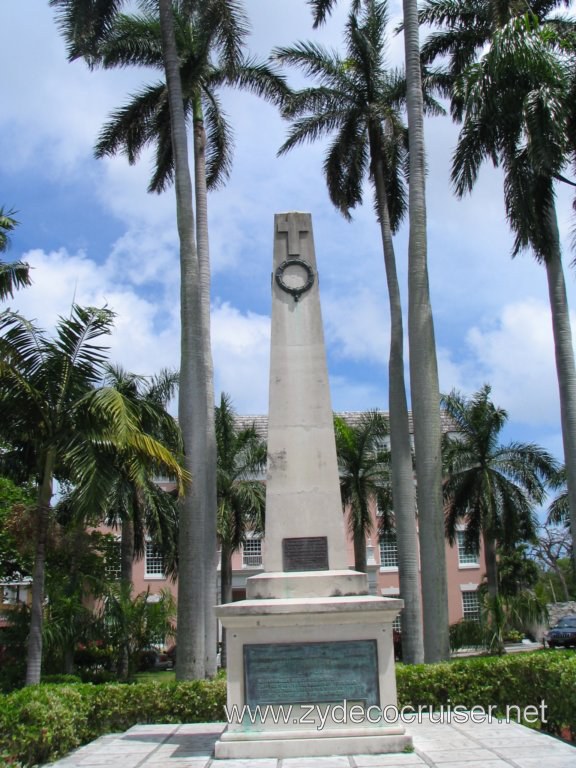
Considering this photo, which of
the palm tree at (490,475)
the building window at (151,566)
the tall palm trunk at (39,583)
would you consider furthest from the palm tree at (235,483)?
the tall palm trunk at (39,583)

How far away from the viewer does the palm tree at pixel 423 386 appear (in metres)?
14.4

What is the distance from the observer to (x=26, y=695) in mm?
8609

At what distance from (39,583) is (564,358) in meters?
10.8

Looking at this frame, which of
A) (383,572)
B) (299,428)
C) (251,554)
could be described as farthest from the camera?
(251,554)

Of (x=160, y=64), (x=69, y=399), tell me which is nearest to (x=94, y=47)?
(x=160, y=64)

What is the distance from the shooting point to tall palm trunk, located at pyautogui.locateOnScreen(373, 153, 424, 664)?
1653cm

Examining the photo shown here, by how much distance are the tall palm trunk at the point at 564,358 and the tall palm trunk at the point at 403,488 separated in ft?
11.5

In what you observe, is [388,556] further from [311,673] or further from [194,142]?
[311,673]

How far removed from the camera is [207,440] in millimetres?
16359

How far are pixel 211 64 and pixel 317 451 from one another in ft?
45.8

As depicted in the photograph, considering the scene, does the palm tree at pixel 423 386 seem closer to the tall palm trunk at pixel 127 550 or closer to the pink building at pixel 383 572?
the tall palm trunk at pixel 127 550

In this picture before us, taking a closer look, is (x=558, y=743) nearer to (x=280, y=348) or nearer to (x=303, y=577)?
(x=303, y=577)

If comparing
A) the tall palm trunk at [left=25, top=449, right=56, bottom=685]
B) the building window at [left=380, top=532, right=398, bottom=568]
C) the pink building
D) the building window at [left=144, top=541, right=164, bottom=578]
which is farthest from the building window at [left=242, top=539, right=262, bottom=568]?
the tall palm trunk at [left=25, top=449, right=56, bottom=685]

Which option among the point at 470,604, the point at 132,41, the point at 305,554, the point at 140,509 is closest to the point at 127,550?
the point at 140,509
